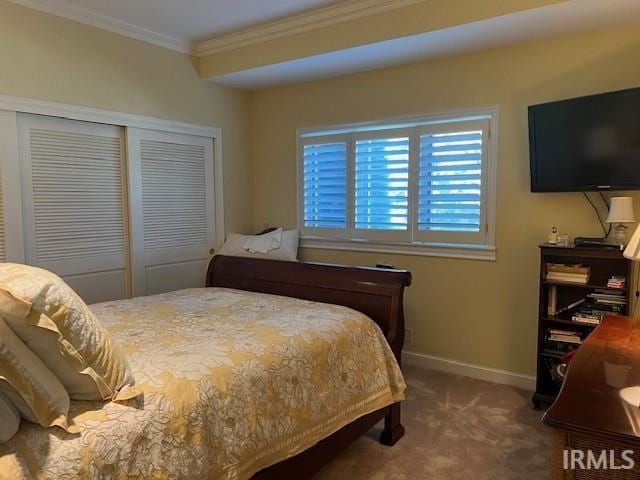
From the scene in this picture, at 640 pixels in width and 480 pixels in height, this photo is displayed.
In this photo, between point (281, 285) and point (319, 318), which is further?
point (281, 285)

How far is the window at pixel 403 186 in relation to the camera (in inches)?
136

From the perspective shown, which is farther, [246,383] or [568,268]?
[568,268]

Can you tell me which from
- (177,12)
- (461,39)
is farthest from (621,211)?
(177,12)

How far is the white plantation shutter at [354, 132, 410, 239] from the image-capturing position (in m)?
3.80

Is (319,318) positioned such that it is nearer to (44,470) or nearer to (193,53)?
(44,470)

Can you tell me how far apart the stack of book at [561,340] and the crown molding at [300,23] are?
2.28 metres

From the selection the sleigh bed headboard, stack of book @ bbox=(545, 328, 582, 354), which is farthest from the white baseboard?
the sleigh bed headboard

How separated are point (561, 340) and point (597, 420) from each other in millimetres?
1956

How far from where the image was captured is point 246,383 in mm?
1714

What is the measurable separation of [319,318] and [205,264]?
2.30 metres

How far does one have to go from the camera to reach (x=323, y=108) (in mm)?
4184

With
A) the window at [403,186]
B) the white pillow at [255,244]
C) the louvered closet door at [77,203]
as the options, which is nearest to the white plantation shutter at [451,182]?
the window at [403,186]

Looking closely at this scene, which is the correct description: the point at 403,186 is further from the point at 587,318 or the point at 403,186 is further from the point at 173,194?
the point at 173,194

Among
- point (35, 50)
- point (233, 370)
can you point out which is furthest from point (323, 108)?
point (233, 370)
